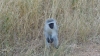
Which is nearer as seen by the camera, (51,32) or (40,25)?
(51,32)

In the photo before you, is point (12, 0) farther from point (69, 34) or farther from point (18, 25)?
point (69, 34)

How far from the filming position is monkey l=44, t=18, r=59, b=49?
12.5ft

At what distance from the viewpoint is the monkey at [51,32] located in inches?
150

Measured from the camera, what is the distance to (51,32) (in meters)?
3.86

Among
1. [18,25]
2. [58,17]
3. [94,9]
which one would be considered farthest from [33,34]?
[94,9]

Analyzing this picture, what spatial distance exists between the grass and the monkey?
4.9 inches

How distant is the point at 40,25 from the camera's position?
14.5 feet

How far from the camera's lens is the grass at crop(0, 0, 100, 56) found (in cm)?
397

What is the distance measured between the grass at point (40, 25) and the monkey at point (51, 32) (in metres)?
0.12

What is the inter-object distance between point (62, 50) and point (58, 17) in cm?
86

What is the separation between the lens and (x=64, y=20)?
4.36 metres

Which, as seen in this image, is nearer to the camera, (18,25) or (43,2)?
(18,25)

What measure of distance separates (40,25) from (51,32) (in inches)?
23.9

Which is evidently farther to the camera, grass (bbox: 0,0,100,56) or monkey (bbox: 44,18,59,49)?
grass (bbox: 0,0,100,56)
